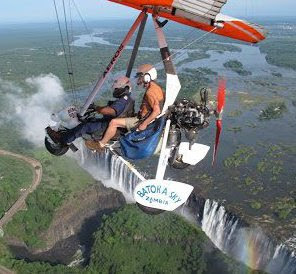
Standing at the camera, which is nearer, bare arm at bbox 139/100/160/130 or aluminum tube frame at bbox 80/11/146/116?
bare arm at bbox 139/100/160/130

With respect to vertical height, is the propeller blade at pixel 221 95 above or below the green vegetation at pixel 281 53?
above

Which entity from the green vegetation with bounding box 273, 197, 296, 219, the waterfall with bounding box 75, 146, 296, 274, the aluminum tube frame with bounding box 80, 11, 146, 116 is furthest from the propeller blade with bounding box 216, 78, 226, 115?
the green vegetation with bounding box 273, 197, 296, 219

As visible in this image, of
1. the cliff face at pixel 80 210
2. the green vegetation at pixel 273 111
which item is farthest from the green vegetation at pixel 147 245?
the green vegetation at pixel 273 111

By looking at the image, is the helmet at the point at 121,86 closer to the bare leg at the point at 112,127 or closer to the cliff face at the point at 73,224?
the bare leg at the point at 112,127

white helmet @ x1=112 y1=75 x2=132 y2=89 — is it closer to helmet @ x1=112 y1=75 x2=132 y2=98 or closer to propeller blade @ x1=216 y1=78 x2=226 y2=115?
helmet @ x1=112 y1=75 x2=132 y2=98

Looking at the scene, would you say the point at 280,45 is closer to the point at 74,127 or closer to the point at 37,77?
A: the point at 37,77

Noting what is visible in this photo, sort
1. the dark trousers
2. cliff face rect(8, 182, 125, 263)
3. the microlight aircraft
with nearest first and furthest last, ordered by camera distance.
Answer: the microlight aircraft < the dark trousers < cliff face rect(8, 182, 125, 263)

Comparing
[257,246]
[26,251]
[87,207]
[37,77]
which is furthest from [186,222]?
[37,77]
